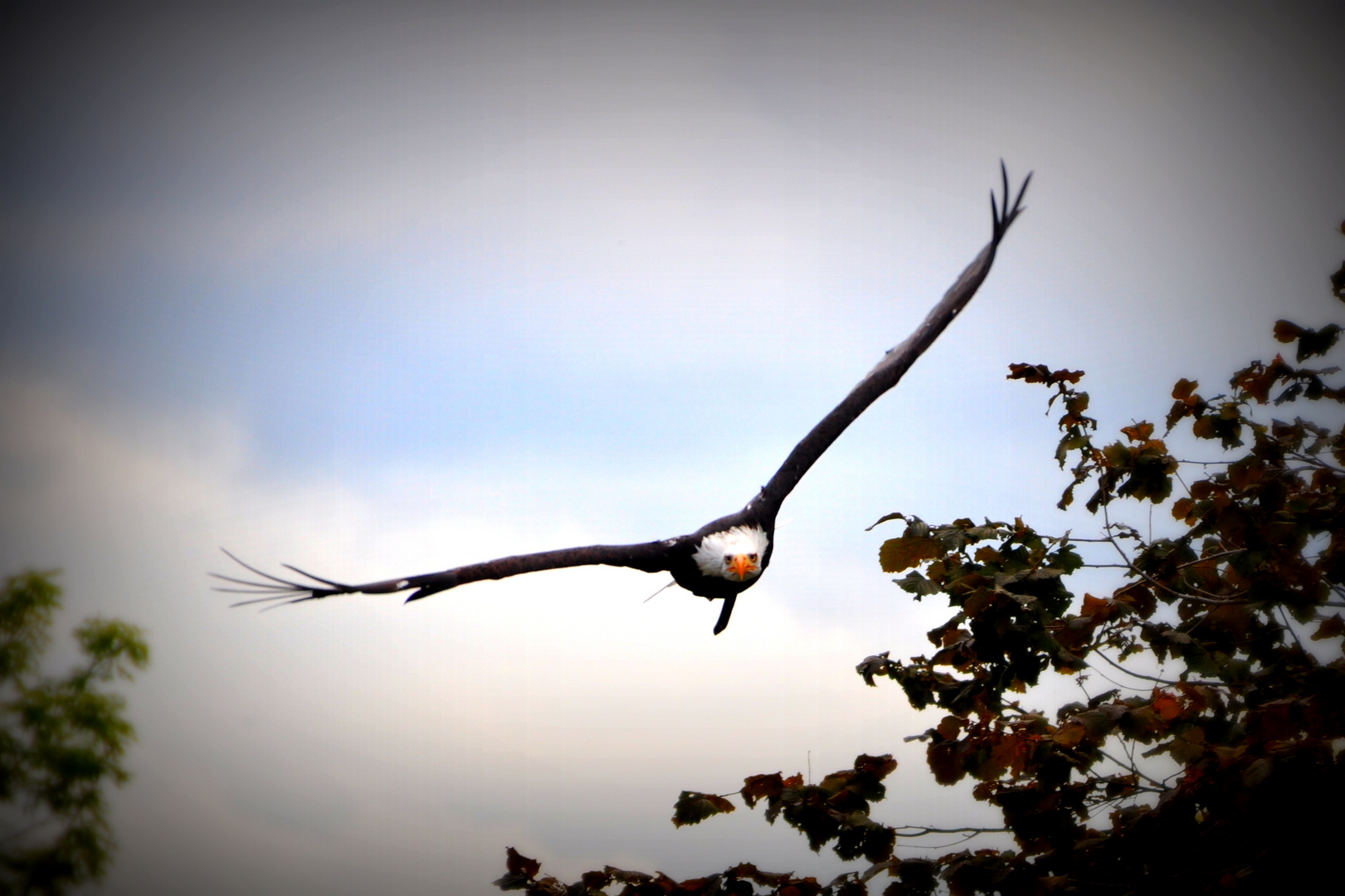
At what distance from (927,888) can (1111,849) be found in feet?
2.47

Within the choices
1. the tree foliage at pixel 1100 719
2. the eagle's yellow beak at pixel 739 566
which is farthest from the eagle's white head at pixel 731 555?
the tree foliage at pixel 1100 719

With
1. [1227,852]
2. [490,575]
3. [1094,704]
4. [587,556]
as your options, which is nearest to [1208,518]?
[1094,704]

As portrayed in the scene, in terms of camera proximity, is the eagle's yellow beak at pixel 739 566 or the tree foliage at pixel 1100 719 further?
the eagle's yellow beak at pixel 739 566

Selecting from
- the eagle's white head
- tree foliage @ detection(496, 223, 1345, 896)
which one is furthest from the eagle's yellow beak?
tree foliage @ detection(496, 223, 1345, 896)

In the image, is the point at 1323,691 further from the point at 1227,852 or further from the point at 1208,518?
the point at 1208,518

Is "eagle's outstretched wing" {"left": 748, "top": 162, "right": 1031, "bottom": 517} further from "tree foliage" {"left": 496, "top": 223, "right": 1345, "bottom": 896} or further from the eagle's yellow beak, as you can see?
"tree foliage" {"left": 496, "top": 223, "right": 1345, "bottom": 896}

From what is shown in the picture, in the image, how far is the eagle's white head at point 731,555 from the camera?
6.74m

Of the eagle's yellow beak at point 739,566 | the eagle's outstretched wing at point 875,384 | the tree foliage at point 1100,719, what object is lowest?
the tree foliage at point 1100,719

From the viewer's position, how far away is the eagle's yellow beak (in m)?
6.73

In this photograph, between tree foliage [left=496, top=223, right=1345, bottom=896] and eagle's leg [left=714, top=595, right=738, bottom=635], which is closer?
tree foliage [left=496, top=223, right=1345, bottom=896]

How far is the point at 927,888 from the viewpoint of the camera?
3.70m

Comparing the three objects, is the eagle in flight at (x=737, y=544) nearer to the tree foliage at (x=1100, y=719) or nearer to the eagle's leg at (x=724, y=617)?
the eagle's leg at (x=724, y=617)

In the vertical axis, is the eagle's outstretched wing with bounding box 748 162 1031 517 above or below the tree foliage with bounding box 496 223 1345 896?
above

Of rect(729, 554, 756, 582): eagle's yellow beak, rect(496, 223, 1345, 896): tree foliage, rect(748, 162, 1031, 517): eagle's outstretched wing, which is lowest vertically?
rect(496, 223, 1345, 896): tree foliage
